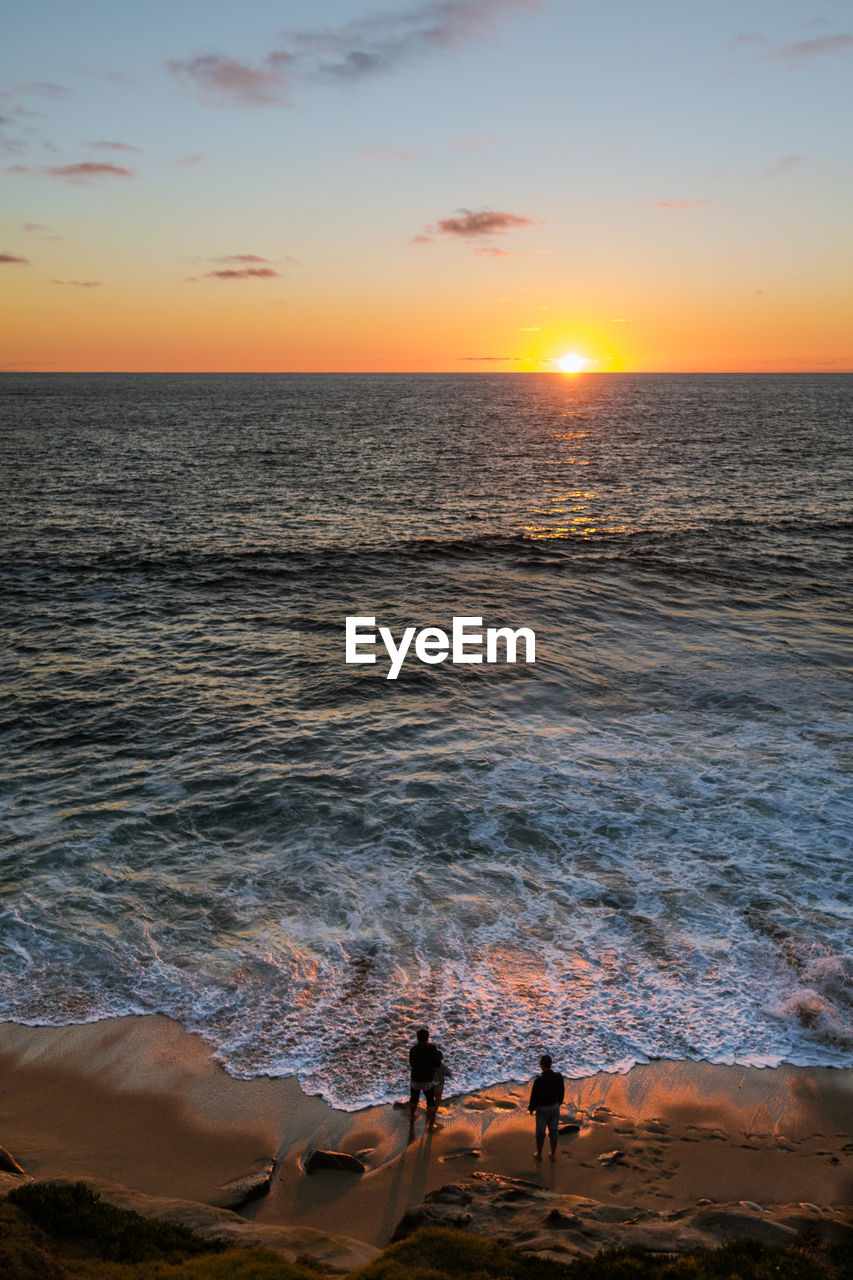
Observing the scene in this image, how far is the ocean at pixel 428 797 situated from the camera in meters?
14.9

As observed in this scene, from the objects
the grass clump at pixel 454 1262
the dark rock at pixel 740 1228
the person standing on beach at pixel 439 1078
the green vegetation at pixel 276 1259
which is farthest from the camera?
the person standing on beach at pixel 439 1078

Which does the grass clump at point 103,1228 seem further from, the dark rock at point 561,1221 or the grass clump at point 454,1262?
the dark rock at point 561,1221

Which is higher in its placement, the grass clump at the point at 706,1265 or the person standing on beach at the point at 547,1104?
the grass clump at the point at 706,1265

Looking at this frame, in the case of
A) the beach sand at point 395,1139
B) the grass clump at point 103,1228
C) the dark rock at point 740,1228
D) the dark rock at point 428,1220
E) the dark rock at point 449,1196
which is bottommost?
the beach sand at point 395,1139

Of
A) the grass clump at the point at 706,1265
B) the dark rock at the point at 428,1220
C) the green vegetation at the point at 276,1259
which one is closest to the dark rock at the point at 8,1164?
the green vegetation at the point at 276,1259

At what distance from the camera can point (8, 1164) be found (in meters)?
10.8

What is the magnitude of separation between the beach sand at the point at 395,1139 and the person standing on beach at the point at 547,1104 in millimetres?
261

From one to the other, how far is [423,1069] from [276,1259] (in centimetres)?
387

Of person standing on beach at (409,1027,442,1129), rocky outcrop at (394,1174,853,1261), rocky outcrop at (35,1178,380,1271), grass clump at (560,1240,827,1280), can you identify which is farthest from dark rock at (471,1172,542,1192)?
grass clump at (560,1240,827,1280)

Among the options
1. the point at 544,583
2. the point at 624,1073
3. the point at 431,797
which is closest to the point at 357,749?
the point at 431,797

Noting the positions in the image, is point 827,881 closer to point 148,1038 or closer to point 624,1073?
point 624,1073

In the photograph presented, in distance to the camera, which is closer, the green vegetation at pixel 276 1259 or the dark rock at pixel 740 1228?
the green vegetation at pixel 276 1259

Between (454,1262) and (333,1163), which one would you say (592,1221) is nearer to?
(454,1262)

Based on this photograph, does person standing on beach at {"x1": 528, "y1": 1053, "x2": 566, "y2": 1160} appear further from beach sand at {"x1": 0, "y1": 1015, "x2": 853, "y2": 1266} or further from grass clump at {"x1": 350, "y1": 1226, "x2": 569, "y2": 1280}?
grass clump at {"x1": 350, "y1": 1226, "x2": 569, "y2": 1280}
